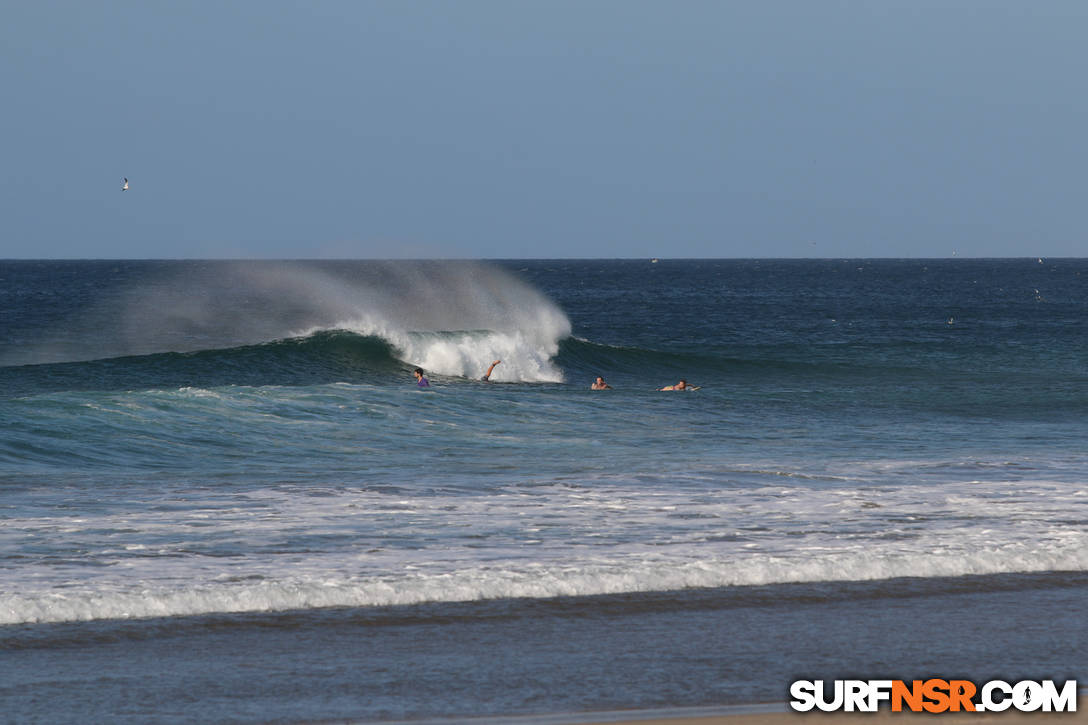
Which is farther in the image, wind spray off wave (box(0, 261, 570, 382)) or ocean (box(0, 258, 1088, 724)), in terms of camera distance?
wind spray off wave (box(0, 261, 570, 382))

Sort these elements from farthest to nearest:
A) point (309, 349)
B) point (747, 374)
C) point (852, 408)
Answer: point (747, 374) < point (309, 349) < point (852, 408)

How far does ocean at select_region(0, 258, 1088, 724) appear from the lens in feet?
21.7

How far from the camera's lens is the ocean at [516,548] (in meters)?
6.62

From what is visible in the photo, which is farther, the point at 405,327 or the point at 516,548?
the point at 405,327

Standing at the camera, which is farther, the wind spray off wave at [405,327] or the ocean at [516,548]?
the wind spray off wave at [405,327]

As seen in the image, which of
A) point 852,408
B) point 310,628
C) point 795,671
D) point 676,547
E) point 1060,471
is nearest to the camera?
point 795,671

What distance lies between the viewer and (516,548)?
9.75 meters

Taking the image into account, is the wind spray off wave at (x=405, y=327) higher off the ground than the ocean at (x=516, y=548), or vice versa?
the wind spray off wave at (x=405, y=327)

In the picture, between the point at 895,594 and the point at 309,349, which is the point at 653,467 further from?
Result: the point at 309,349

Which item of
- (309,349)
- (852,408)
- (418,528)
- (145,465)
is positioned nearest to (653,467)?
(418,528)

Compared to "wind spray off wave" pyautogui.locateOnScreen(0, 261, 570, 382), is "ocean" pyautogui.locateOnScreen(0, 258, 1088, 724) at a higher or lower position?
lower

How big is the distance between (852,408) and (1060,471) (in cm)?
1013

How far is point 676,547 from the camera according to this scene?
386 inches

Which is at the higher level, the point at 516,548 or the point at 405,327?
the point at 405,327
